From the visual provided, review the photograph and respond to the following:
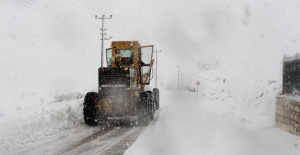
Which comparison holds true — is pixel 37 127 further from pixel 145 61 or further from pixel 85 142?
pixel 145 61

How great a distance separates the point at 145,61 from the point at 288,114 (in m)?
7.21

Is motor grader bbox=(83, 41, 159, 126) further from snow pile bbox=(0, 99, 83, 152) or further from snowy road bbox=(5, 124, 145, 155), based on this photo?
snow pile bbox=(0, 99, 83, 152)

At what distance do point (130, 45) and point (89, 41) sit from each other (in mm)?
83153

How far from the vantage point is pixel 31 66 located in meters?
70.1

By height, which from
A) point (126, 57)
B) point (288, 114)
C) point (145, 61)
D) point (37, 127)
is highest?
point (126, 57)

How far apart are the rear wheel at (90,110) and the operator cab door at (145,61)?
252 cm

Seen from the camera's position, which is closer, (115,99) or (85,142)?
(85,142)

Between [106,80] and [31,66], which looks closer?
[106,80]

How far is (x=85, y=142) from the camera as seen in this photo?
29.4 feet

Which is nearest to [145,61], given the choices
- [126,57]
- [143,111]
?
[126,57]

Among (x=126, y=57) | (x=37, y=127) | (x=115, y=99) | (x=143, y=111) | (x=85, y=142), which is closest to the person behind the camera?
(x=85, y=142)

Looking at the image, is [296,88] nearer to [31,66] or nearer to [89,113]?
[89,113]

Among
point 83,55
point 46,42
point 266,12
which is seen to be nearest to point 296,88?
point 266,12

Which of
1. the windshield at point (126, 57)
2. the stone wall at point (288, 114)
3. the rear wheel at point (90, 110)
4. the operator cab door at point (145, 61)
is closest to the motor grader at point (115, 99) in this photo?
the rear wheel at point (90, 110)
